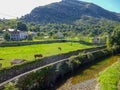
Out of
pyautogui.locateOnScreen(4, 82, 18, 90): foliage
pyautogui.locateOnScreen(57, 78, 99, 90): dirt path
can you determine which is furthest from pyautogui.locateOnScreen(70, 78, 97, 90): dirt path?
pyautogui.locateOnScreen(4, 82, 18, 90): foliage

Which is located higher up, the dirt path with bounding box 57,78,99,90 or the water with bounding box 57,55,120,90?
the dirt path with bounding box 57,78,99,90

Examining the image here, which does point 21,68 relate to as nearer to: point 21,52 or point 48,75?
point 48,75

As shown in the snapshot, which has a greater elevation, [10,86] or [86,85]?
[10,86]

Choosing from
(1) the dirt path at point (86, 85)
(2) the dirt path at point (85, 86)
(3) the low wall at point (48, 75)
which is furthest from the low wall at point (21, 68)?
(1) the dirt path at point (86, 85)

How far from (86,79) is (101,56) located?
3926 cm

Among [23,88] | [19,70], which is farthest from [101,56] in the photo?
[23,88]

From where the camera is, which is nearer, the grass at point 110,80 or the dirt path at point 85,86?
the grass at point 110,80

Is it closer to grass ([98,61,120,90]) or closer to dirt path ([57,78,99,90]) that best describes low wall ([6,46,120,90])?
dirt path ([57,78,99,90])

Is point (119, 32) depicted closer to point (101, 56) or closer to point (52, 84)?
point (101, 56)

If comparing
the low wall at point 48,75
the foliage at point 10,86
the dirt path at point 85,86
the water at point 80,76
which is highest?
the foliage at point 10,86

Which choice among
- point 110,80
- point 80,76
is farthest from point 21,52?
point 110,80

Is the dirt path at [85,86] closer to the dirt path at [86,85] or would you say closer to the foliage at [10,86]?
the dirt path at [86,85]

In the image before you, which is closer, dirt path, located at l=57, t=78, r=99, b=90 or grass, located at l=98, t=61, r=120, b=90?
grass, located at l=98, t=61, r=120, b=90

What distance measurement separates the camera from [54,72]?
5106 centimetres
